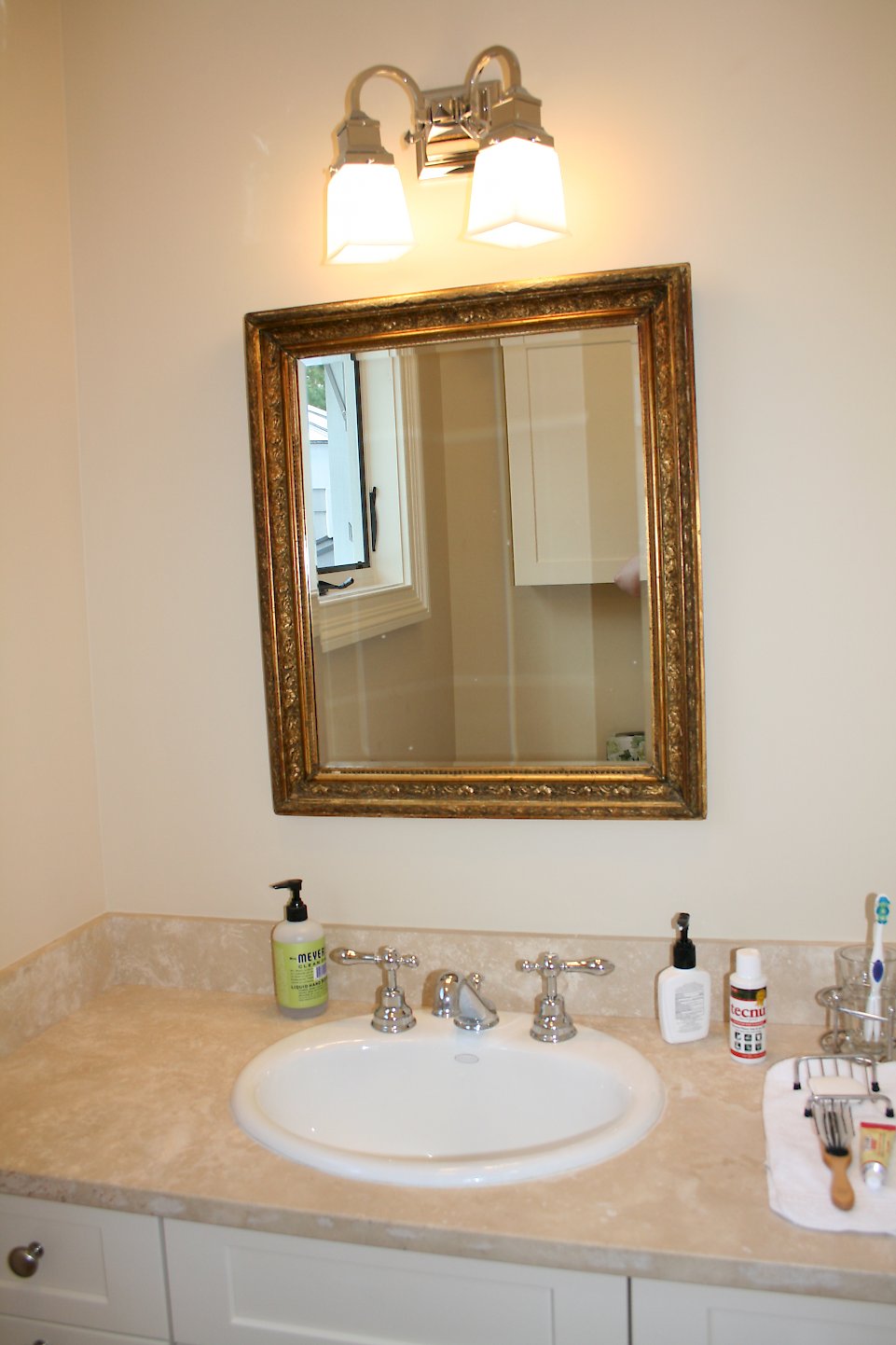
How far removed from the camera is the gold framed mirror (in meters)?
1.38

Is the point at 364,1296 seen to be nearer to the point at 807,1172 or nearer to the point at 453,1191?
the point at 453,1191

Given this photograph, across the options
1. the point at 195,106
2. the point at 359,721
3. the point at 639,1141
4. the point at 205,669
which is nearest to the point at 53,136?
the point at 195,106

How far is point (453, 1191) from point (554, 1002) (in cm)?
35

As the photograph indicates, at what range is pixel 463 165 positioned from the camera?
1382mm

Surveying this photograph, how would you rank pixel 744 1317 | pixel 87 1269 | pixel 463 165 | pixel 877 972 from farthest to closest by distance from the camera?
1. pixel 463 165
2. pixel 877 972
3. pixel 87 1269
4. pixel 744 1317

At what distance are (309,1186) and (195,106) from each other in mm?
Result: 1393

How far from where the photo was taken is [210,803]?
1610 millimetres

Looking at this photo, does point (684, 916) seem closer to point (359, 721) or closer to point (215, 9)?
point (359, 721)

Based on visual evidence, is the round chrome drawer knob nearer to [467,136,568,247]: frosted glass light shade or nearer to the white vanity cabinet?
the white vanity cabinet

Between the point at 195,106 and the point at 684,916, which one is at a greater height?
the point at 195,106

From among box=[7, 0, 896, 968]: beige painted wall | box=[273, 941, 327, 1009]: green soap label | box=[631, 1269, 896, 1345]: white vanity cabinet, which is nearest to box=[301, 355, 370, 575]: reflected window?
box=[7, 0, 896, 968]: beige painted wall

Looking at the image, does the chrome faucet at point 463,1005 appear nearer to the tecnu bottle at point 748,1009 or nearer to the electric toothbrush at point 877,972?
the tecnu bottle at point 748,1009

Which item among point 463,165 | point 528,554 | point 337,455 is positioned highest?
point 463,165

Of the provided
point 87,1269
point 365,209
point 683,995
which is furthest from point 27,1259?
point 365,209
